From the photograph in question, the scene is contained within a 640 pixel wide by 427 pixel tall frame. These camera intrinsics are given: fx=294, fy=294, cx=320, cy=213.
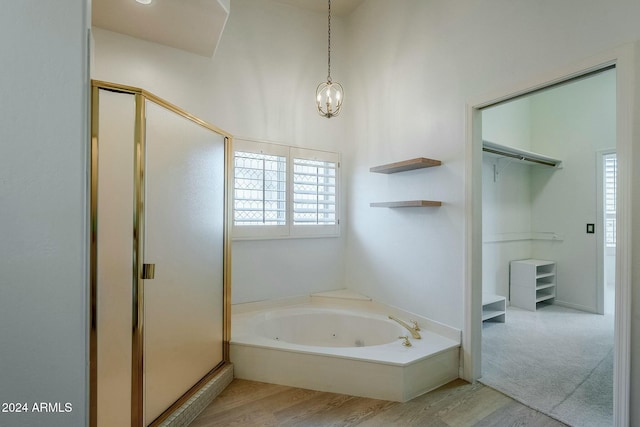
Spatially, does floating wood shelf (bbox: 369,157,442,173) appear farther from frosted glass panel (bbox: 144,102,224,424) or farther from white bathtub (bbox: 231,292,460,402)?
frosted glass panel (bbox: 144,102,224,424)

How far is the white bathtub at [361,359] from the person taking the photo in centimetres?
200

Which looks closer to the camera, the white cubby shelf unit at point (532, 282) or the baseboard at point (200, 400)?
the baseboard at point (200, 400)

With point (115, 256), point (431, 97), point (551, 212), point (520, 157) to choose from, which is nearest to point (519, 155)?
point (520, 157)

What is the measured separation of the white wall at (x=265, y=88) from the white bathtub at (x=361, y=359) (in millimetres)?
562

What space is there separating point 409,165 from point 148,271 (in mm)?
2053

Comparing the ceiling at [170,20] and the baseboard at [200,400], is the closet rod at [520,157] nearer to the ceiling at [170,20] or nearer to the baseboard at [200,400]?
the ceiling at [170,20]

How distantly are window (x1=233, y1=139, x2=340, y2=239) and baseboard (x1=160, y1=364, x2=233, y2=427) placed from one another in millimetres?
1239

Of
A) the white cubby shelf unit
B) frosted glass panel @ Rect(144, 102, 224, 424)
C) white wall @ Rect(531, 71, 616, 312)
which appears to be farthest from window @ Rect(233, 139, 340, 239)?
white wall @ Rect(531, 71, 616, 312)

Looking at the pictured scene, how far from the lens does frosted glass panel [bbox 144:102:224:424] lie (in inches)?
60.9

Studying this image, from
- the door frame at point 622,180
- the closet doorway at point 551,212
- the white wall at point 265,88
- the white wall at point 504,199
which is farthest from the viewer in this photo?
the white wall at point 504,199

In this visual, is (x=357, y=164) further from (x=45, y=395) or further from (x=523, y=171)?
(x=45, y=395)

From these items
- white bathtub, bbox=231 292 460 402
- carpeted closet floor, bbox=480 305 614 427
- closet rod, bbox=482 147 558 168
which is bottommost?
carpeted closet floor, bbox=480 305 614 427

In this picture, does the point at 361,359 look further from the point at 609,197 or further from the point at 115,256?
the point at 609,197

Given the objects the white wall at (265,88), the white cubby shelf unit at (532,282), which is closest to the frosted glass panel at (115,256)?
the white wall at (265,88)
